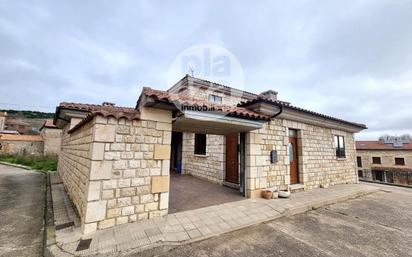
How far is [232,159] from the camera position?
7312mm

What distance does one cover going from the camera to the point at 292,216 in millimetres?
4422

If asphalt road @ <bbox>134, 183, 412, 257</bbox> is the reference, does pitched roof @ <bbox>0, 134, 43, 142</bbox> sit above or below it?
above

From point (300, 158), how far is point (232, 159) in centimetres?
270

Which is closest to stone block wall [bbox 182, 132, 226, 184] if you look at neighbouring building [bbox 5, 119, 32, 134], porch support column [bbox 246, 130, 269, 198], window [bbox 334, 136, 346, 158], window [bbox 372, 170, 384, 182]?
porch support column [bbox 246, 130, 269, 198]

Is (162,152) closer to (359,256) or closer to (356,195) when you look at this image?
(359,256)

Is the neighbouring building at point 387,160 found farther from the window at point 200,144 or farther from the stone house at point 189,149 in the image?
the window at point 200,144

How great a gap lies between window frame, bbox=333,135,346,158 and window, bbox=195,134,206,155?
253 inches

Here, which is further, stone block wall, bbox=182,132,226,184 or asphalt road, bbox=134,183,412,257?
stone block wall, bbox=182,132,226,184

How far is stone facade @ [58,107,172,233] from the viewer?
3150 mm

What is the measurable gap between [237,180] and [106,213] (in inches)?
194

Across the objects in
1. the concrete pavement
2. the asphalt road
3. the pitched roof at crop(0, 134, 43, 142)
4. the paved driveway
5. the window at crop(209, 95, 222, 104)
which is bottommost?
the paved driveway

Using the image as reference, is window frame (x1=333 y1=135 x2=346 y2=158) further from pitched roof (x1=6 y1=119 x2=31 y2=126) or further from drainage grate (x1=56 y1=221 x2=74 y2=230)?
pitched roof (x1=6 y1=119 x2=31 y2=126)

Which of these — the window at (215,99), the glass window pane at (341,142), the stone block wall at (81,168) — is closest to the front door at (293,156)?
the glass window pane at (341,142)

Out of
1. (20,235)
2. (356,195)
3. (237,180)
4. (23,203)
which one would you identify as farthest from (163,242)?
(356,195)
